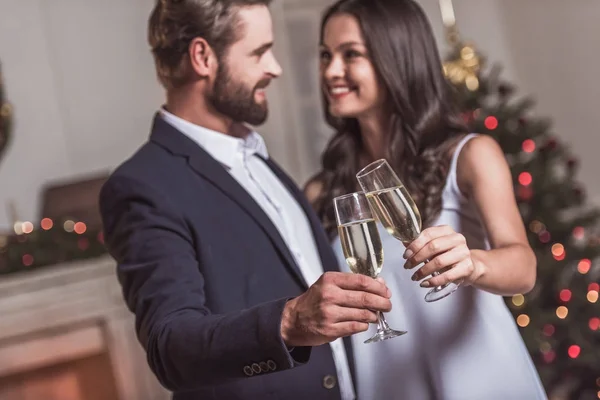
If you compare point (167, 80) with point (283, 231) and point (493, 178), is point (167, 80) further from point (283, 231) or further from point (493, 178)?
point (493, 178)

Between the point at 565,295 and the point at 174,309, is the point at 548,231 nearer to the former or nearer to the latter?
the point at 565,295

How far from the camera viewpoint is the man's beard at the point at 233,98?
197 centimetres

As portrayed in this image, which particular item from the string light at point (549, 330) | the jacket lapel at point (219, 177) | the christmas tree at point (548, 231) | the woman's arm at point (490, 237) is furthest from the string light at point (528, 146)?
the jacket lapel at point (219, 177)

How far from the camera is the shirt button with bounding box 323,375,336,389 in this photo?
1867 mm

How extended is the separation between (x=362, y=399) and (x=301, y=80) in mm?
2836

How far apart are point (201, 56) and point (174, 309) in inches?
24.5

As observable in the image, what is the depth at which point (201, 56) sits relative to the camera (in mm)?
1972

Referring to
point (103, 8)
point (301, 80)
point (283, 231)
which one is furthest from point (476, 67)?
point (283, 231)

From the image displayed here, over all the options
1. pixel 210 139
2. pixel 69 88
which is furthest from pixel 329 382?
pixel 69 88

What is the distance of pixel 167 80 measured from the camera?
6.70 ft

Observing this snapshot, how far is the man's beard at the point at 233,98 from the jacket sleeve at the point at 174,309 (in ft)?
1.00

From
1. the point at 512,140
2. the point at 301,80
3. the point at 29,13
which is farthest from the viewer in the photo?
the point at 301,80

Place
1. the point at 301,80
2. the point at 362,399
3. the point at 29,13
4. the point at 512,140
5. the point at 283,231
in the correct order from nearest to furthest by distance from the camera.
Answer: the point at 283,231 → the point at 362,399 → the point at 512,140 → the point at 29,13 → the point at 301,80

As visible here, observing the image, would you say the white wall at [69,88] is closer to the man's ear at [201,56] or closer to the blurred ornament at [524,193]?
the blurred ornament at [524,193]
